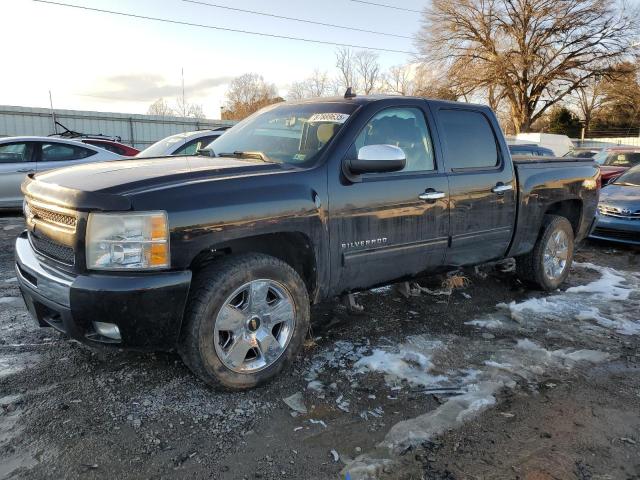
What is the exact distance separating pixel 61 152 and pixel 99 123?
16.1 metres

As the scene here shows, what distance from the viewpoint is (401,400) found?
3.08m

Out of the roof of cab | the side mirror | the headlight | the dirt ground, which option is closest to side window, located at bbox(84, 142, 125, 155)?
the dirt ground

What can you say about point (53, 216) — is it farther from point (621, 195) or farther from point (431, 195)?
point (621, 195)

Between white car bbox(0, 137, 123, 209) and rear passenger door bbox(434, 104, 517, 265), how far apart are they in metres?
6.55

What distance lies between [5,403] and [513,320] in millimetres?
3829

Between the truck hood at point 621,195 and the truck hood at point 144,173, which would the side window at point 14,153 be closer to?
the truck hood at point 144,173

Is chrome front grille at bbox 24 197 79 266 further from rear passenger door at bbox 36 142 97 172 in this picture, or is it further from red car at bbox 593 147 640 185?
red car at bbox 593 147 640 185

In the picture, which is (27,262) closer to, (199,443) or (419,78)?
(199,443)

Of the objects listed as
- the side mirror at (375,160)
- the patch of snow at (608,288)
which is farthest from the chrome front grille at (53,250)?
the patch of snow at (608,288)

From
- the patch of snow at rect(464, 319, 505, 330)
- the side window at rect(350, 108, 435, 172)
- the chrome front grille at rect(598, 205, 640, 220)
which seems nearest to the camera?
the side window at rect(350, 108, 435, 172)

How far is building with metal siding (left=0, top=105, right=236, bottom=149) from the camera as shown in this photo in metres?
21.4

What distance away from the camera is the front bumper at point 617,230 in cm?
788

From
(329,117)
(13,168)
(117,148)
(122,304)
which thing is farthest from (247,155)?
(117,148)

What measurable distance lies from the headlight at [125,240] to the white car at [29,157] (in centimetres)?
669
